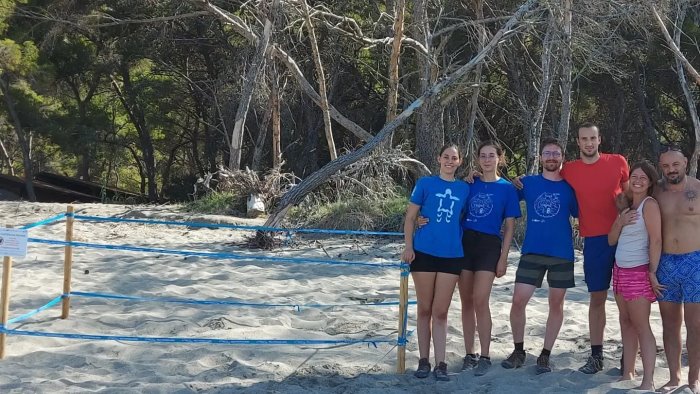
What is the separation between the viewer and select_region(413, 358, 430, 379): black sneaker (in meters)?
4.73

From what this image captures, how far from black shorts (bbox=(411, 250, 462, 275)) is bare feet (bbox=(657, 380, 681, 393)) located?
1.38 meters

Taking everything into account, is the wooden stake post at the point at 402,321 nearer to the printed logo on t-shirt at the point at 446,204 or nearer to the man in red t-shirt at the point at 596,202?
the printed logo on t-shirt at the point at 446,204

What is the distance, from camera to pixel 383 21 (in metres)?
15.7

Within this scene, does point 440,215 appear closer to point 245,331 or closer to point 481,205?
point 481,205

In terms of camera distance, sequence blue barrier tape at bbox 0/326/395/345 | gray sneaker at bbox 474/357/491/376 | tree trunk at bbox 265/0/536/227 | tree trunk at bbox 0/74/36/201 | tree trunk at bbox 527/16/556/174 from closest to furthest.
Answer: blue barrier tape at bbox 0/326/395/345 < gray sneaker at bbox 474/357/491/376 < tree trunk at bbox 265/0/536/227 < tree trunk at bbox 527/16/556/174 < tree trunk at bbox 0/74/36/201

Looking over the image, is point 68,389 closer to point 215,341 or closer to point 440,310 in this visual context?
point 215,341

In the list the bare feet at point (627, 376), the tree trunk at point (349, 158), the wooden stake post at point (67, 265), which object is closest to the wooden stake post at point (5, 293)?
the wooden stake post at point (67, 265)

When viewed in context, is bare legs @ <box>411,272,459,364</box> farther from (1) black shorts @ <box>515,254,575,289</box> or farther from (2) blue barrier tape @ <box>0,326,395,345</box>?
(2) blue barrier tape @ <box>0,326,395,345</box>

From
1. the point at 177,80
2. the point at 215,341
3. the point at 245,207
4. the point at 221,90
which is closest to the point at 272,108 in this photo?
the point at 245,207

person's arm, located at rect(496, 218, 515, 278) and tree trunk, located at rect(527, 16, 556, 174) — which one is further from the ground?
tree trunk, located at rect(527, 16, 556, 174)

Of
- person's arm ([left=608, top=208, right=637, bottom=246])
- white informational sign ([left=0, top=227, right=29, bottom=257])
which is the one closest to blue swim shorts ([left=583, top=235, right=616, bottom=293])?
person's arm ([left=608, top=208, right=637, bottom=246])

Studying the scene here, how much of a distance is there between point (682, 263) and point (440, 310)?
4.79 ft

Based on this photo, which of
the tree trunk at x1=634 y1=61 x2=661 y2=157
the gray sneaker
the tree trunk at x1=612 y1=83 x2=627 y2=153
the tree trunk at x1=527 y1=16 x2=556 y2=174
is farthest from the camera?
the tree trunk at x1=612 y1=83 x2=627 y2=153

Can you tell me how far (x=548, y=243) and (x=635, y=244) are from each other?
1.79 feet
